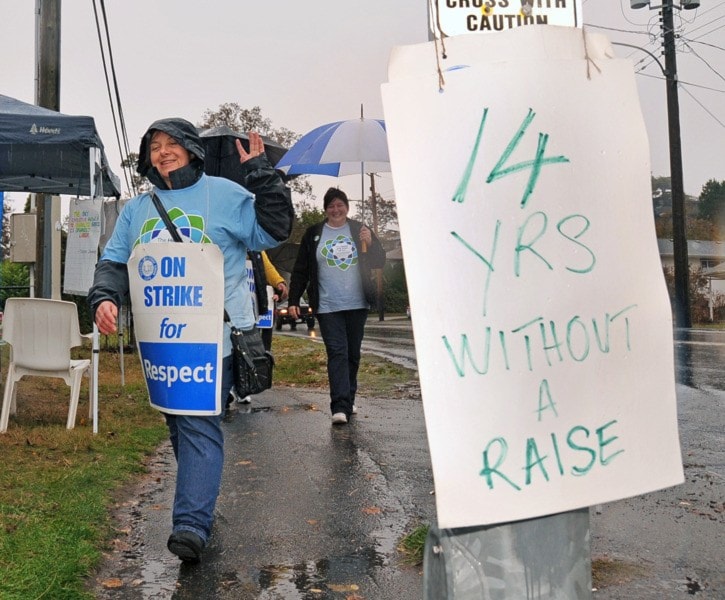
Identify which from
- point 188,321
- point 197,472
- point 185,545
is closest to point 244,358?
point 188,321

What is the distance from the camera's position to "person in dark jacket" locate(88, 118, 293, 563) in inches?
155

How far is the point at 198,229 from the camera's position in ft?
13.2

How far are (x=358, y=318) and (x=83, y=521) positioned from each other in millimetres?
3622

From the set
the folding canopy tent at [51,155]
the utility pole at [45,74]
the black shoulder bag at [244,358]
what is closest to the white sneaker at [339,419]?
the folding canopy tent at [51,155]

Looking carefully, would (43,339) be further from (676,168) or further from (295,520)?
(676,168)

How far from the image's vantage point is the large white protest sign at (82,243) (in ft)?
26.3

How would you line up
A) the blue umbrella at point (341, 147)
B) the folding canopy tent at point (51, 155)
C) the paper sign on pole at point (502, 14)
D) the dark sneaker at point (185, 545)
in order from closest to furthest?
the paper sign on pole at point (502, 14)
the dark sneaker at point (185, 545)
the folding canopy tent at point (51, 155)
the blue umbrella at point (341, 147)

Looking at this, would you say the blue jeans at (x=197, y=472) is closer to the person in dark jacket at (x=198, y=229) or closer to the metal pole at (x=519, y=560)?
the person in dark jacket at (x=198, y=229)

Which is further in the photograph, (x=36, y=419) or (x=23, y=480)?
(x=36, y=419)

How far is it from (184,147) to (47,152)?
7.44 meters

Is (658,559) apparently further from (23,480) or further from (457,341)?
(23,480)

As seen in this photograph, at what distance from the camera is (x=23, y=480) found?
5.14 metres

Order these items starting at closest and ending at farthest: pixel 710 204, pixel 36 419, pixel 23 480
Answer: pixel 23 480 < pixel 36 419 < pixel 710 204

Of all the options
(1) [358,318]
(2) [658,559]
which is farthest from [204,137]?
(2) [658,559]
